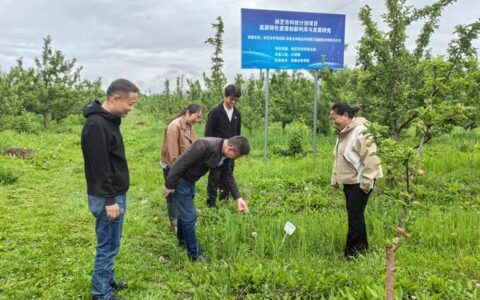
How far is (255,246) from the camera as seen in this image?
14.7 ft

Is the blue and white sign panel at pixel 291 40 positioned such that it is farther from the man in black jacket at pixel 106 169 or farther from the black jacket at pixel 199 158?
the man in black jacket at pixel 106 169

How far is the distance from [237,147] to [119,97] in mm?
1139

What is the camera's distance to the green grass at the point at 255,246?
3.66m

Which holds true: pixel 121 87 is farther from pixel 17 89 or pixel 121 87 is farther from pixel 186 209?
pixel 17 89

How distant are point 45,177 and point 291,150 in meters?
6.14

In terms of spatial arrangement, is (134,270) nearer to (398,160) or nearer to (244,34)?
(398,160)

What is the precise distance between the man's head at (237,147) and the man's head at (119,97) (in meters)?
0.99

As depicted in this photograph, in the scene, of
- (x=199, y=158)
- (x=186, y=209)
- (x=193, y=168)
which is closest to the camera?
(x=199, y=158)

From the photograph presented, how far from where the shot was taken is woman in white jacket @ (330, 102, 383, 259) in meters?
4.27

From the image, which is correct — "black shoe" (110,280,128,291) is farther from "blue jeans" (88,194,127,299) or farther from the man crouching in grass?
the man crouching in grass

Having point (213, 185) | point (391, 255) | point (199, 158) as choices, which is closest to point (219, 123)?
point (213, 185)

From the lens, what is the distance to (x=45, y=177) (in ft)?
28.7

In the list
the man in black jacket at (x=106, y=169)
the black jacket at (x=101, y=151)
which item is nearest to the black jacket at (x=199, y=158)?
the man in black jacket at (x=106, y=169)

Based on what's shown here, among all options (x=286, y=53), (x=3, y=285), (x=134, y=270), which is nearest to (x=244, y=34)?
(x=286, y=53)
